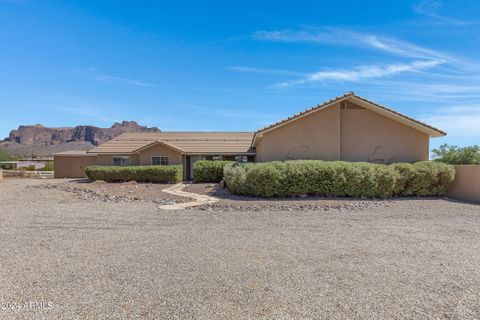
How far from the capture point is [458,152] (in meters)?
18.5

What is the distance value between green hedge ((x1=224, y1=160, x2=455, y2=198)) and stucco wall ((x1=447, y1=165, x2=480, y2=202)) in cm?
91

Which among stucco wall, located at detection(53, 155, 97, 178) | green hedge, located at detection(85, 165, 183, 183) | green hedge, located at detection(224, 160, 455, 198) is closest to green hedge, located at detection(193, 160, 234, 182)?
green hedge, located at detection(85, 165, 183, 183)

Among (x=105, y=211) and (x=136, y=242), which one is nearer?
(x=136, y=242)

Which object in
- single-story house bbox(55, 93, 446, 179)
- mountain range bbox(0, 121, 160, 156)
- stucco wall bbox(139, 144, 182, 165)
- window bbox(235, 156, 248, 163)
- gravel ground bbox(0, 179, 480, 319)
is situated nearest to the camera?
gravel ground bbox(0, 179, 480, 319)

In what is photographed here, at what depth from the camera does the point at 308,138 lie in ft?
56.3

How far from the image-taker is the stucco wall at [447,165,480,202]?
1298 centimetres

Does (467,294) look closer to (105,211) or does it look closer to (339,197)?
(339,197)

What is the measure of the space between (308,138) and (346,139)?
8.00 ft

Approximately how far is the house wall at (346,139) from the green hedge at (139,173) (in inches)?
328

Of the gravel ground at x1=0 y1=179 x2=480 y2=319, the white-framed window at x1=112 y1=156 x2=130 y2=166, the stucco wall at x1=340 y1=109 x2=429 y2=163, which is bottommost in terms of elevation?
the gravel ground at x1=0 y1=179 x2=480 y2=319

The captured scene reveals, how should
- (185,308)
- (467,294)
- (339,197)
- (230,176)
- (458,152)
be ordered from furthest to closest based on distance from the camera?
1. (458,152)
2. (230,176)
3. (339,197)
4. (467,294)
5. (185,308)

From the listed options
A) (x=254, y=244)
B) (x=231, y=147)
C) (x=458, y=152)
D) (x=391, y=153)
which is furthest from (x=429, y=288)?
(x=231, y=147)

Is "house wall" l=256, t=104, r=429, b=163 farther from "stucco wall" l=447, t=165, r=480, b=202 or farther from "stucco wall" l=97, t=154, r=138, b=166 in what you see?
"stucco wall" l=97, t=154, r=138, b=166

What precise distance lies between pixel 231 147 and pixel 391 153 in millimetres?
13828
